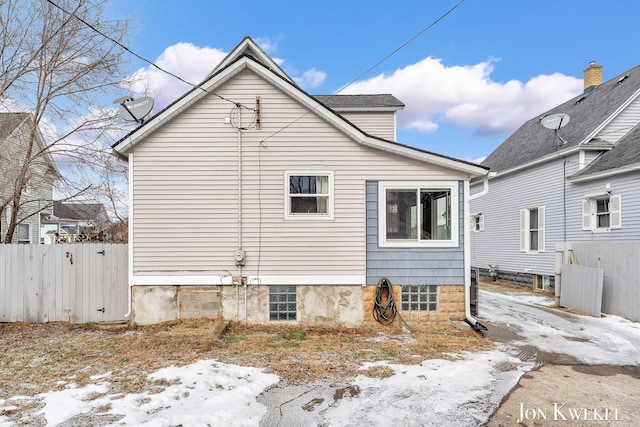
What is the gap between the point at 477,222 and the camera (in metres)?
19.0

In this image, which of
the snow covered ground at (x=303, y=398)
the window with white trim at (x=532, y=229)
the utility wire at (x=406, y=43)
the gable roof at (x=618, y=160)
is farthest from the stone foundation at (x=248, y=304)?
the window with white trim at (x=532, y=229)

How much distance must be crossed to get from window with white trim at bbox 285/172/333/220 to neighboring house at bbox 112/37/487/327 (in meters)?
0.02

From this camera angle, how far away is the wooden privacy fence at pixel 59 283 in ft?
25.4

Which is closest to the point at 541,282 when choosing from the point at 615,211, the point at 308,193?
the point at 615,211

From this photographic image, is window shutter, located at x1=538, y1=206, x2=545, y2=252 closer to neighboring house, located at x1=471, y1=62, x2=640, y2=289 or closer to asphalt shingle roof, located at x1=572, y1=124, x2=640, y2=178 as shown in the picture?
neighboring house, located at x1=471, y1=62, x2=640, y2=289

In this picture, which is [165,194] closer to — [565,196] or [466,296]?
[466,296]

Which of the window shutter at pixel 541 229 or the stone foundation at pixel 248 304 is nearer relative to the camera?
the stone foundation at pixel 248 304

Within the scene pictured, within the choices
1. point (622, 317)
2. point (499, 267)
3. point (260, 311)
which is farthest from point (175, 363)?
point (499, 267)

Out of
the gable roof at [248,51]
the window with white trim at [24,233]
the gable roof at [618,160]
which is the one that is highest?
the gable roof at [248,51]

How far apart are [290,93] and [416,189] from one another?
10.9ft

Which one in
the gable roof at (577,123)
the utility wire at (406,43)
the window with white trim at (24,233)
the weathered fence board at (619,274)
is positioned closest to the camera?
the utility wire at (406,43)

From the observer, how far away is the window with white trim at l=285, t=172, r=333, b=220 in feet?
25.0

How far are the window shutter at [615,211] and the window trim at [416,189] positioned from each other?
7014 millimetres

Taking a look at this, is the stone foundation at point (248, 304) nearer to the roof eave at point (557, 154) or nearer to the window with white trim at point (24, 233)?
the roof eave at point (557, 154)
